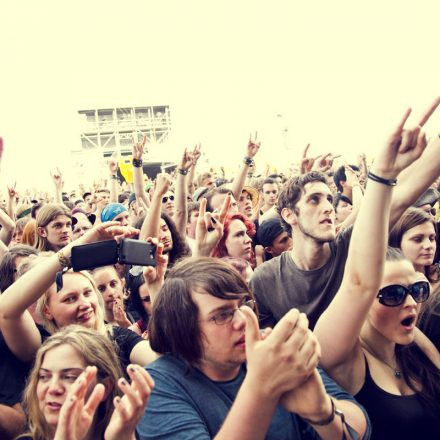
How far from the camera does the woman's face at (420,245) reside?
10.9 ft

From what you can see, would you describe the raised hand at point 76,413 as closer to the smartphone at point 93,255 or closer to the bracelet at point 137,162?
the smartphone at point 93,255

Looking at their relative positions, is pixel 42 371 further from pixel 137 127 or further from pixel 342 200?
pixel 137 127

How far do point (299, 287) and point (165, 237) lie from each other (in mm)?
1512

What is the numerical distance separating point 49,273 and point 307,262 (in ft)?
4.67

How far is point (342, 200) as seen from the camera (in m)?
5.69

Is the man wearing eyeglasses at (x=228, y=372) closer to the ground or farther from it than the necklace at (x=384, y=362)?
farther from it

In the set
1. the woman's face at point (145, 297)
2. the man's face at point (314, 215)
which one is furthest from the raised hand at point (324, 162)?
the woman's face at point (145, 297)

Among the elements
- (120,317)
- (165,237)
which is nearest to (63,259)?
(120,317)

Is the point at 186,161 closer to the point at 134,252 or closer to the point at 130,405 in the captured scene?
the point at 134,252

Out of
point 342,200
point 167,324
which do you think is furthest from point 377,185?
point 342,200

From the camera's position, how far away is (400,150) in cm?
166

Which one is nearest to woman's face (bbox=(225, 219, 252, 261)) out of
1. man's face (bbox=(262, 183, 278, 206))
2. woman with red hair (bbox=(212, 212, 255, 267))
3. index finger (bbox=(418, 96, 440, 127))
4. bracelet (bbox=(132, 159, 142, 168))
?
Result: woman with red hair (bbox=(212, 212, 255, 267))

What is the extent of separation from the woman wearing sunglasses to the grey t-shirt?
65 centimetres

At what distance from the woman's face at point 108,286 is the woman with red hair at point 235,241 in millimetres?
796
